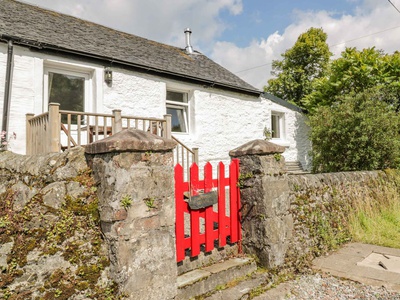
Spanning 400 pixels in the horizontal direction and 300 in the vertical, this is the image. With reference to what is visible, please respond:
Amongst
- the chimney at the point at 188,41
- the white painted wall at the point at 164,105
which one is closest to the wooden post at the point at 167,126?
the white painted wall at the point at 164,105

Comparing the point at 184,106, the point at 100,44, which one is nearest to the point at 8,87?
the point at 100,44

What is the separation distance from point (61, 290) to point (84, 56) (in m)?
5.84

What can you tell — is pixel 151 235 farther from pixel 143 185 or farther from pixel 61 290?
pixel 61 290

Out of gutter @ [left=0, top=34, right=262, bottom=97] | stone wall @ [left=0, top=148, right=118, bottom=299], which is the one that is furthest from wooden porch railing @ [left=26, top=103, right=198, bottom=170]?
stone wall @ [left=0, top=148, right=118, bottom=299]

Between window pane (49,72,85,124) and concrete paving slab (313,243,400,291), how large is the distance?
18.7 feet

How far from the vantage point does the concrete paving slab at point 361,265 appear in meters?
3.19

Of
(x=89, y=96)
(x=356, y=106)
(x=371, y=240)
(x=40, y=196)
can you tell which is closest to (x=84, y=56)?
(x=89, y=96)

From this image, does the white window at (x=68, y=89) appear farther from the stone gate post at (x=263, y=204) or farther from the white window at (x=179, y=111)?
the stone gate post at (x=263, y=204)

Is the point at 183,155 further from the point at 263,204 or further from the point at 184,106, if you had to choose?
the point at 263,204

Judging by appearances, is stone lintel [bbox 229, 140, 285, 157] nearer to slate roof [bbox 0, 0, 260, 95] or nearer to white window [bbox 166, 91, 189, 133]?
slate roof [bbox 0, 0, 260, 95]

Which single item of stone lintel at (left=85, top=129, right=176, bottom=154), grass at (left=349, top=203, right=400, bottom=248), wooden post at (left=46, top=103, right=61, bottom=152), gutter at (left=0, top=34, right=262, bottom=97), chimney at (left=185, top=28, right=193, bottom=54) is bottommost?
grass at (left=349, top=203, right=400, bottom=248)

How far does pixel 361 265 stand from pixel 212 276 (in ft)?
6.81

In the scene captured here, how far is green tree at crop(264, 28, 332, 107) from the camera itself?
1852cm

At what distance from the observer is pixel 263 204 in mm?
3305
